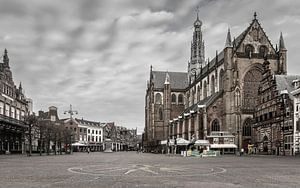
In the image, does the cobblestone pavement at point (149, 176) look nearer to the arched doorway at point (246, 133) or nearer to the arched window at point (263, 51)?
the arched doorway at point (246, 133)

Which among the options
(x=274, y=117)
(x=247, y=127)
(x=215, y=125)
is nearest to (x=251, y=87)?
(x=247, y=127)

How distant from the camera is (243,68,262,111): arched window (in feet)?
304

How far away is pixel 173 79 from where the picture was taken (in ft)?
469

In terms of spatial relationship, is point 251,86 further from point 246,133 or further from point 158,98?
point 158,98

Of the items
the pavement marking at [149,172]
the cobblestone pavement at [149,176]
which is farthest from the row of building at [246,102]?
the pavement marking at [149,172]

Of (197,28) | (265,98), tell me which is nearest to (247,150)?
(265,98)

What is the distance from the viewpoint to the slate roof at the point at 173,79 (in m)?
140

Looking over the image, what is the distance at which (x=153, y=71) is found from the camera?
14538cm

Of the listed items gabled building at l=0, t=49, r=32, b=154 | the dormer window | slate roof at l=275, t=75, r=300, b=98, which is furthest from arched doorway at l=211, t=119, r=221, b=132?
gabled building at l=0, t=49, r=32, b=154

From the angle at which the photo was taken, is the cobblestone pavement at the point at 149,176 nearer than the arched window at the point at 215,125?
Yes

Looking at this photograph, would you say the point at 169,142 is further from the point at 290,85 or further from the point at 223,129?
the point at 290,85

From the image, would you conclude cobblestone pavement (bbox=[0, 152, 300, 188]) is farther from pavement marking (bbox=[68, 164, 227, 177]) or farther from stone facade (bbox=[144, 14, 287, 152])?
stone facade (bbox=[144, 14, 287, 152])

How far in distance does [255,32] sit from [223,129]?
2236 cm

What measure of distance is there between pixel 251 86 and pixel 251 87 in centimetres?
22
